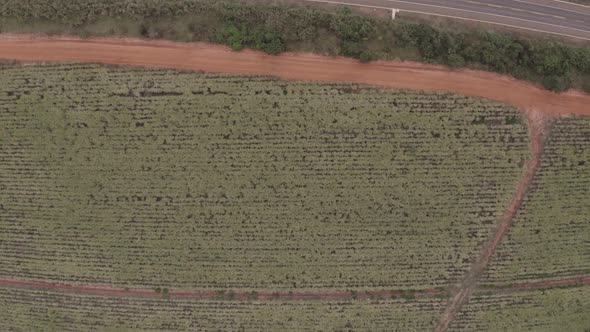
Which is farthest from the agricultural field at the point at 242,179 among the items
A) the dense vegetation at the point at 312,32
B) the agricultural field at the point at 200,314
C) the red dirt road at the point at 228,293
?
the dense vegetation at the point at 312,32

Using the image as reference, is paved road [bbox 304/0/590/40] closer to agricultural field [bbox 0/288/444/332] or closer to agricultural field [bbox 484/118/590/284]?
agricultural field [bbox 484/118/590/284]

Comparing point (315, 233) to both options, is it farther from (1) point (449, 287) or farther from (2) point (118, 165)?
(2) point (118, 165)

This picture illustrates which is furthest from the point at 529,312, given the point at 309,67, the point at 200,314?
the point at 200,314

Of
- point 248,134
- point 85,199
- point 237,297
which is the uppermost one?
point 248,134

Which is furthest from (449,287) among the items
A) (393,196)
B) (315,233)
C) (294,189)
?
(294,189)

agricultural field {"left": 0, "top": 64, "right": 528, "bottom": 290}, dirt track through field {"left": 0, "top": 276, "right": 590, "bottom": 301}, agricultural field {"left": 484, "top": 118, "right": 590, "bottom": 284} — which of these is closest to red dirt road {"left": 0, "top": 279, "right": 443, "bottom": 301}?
dirt track through field {"left": 0, "top": 276, "right": 590, "bottom": 301}

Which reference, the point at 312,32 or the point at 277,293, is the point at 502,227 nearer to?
the point at 277,293
